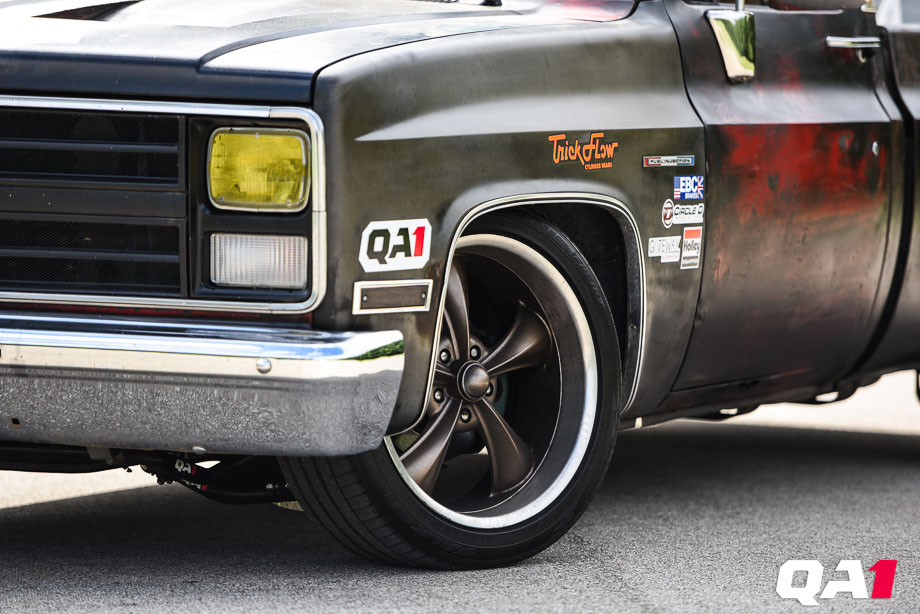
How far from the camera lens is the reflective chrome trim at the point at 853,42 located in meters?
4.45

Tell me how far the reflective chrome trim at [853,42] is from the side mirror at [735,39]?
0.43m

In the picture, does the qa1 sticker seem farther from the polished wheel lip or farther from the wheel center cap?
the wheel center cap

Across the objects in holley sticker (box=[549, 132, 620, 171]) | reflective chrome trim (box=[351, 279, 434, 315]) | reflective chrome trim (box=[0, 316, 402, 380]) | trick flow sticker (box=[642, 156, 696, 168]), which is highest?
holley sticker (box=[549, 132, 620, 171])

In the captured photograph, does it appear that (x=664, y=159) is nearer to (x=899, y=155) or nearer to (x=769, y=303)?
(x=769, y=303)

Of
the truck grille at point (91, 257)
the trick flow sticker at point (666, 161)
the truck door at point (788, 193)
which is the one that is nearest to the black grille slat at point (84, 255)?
the truck grille at point (91, 257)

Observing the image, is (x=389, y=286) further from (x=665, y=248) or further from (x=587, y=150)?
(x=665, y=248)

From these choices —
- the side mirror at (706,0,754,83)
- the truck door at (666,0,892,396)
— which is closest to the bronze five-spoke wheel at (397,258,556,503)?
the truck door at (666,0,892,396)

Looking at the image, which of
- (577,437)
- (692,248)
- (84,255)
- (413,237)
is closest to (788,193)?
(692,248)

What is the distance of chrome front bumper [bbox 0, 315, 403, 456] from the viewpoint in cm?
304

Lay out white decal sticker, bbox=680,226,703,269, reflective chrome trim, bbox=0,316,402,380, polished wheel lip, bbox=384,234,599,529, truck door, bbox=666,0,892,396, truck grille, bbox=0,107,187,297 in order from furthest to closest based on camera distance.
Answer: truck door, bbox=666,0,892,396 < white decal sticker, bbox=680,226,703,269 < polished wheel lip, bbox=384,234,599,529 < truck grille, bbox=0,107,187,297 < reflective chrome trim, bbox=0,316,402,380

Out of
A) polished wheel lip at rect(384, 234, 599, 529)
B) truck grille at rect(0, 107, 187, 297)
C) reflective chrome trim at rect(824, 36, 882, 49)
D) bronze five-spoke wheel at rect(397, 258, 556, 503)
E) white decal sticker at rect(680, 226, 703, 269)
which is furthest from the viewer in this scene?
reflective chrome trim at rect(824, 36, 882, 49)

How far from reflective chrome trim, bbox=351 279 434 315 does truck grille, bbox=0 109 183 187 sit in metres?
0.45

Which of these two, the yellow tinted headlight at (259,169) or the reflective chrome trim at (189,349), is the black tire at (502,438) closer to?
the reflective chrome trim at (189,349)

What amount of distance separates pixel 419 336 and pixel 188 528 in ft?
4.18
